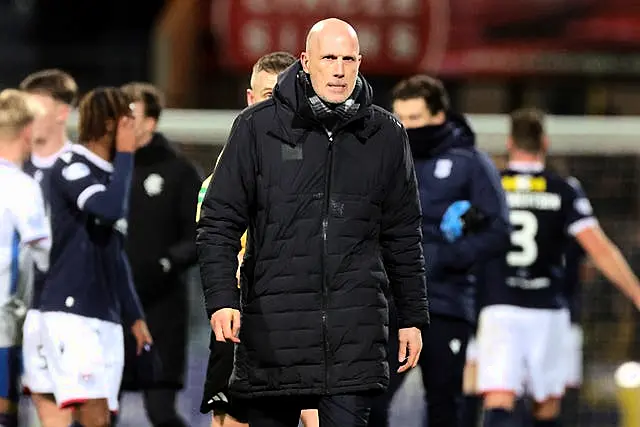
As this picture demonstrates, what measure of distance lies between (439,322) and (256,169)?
2.26m

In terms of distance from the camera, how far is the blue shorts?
333 inches

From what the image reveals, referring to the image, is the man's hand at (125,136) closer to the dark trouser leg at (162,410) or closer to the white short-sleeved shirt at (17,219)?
the white short-sleeved shirt at (17,219)

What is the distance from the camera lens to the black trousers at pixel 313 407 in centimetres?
702

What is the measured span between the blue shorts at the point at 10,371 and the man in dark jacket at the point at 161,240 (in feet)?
4.11

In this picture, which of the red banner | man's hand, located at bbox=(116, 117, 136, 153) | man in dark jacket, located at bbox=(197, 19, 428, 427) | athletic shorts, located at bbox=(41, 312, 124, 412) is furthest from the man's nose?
the red banner

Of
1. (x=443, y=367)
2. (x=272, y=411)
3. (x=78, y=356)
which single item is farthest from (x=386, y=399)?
(x=272, y=411)

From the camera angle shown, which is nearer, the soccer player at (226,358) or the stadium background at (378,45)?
the soccer player at (226,358)

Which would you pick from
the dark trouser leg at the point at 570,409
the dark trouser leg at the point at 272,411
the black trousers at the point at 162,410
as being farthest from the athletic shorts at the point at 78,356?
the dark trouser leg at the point at 570,409

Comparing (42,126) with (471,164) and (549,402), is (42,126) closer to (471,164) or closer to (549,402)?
(471,164)

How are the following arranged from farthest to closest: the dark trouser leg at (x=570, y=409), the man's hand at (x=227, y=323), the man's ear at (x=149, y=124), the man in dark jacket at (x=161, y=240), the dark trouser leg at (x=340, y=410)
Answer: the dark trouser leg at (x=570, y=409) → the man in dark jacket at (x=161, y=240) → the man's ear at (x=149, y=124) → the dark trouser leg at (x=340, y=410) → the man's hand at (x=227, y=323)

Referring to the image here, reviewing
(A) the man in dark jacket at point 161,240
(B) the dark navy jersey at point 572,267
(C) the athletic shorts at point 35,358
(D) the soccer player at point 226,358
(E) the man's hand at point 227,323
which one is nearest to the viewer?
(E) the man's hand at point 227,323

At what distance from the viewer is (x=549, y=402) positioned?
10539 mm

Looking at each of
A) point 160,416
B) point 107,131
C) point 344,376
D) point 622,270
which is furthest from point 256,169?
point 622,270

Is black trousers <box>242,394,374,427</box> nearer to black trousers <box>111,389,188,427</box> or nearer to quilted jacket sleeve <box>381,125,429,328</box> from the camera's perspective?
quilted jacket sleeve <box>381,125,429,328</box>
